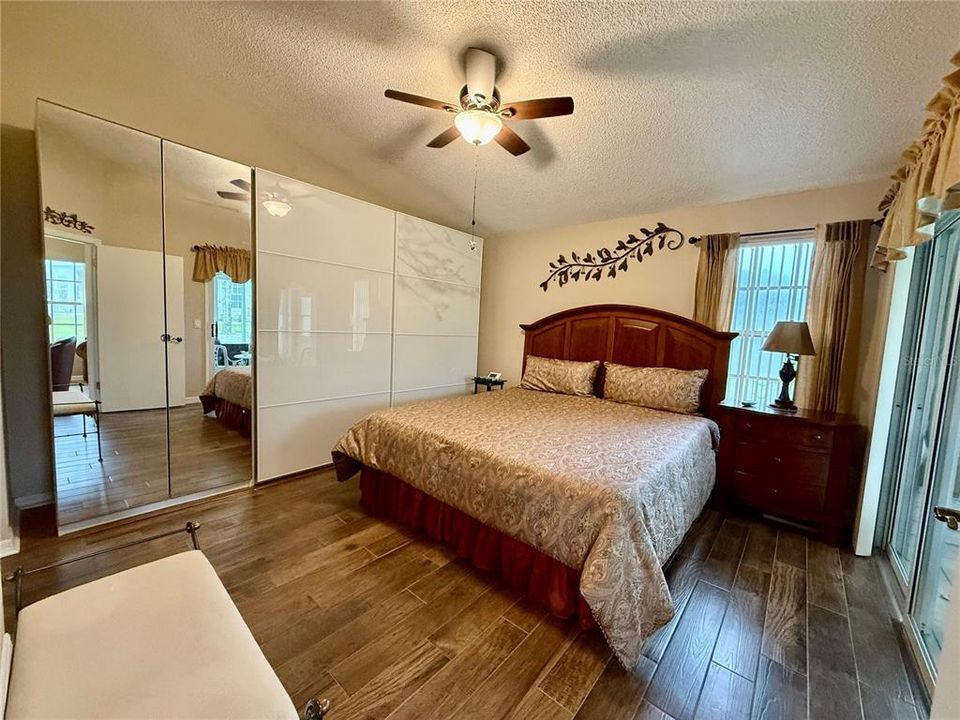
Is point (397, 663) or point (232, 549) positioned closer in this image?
point (397, 663)

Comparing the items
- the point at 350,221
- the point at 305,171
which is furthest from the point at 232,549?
the point at 305,171

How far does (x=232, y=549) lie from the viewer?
6.90ft

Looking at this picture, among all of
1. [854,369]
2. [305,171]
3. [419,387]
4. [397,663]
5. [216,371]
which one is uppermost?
[305,171]

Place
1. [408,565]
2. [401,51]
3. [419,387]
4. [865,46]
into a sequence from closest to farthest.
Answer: [865,46], [408,565], [401,51], [419,387]

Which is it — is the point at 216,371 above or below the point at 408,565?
above

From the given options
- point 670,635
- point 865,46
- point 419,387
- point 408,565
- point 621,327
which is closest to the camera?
point 670,635

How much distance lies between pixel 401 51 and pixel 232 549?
293 centimetres

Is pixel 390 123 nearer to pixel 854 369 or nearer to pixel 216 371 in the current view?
pixel 216 371

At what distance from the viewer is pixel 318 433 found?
128 inches

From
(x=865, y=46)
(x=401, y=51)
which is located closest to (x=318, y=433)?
(x=401, y=51)

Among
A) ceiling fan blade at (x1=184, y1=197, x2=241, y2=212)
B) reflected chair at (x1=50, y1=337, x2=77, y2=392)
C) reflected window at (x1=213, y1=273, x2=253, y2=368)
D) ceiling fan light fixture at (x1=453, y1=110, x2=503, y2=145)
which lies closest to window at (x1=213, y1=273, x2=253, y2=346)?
reflected window at (x1=213, y1=273, x2=253, y2=368)

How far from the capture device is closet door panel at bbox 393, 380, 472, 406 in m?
3.84

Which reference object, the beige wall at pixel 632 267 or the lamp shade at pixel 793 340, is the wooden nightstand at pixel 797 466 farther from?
the lamp shade at pixel 793 340

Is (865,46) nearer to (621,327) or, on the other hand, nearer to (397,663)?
(621,327)
